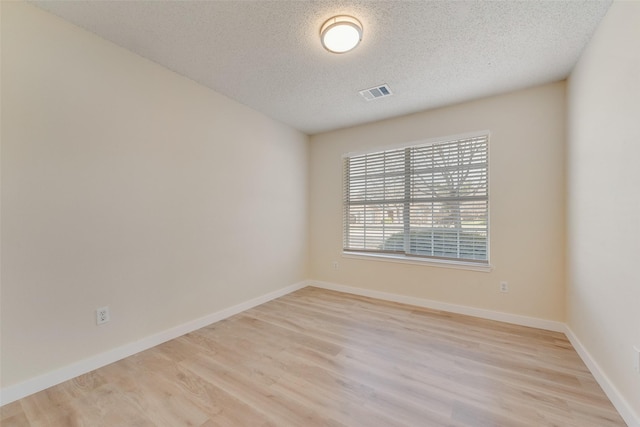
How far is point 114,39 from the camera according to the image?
2.01 m

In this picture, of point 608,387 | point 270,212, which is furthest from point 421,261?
point 270,212

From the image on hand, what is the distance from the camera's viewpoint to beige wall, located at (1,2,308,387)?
5.39ft

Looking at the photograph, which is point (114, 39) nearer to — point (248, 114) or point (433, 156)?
point (248, 114)

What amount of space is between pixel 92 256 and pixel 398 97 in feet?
10.5

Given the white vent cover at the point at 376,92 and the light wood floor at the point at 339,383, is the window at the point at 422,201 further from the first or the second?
the light wood floor at the point at 339,383

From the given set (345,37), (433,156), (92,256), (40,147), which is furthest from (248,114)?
(433,156)

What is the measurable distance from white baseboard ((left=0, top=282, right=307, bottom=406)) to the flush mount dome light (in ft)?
9.13

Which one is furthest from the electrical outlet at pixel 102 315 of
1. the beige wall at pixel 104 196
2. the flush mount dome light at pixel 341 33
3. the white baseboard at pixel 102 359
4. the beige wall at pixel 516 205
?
the beige wall at pixel 516 205

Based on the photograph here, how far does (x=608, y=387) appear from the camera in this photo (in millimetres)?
1629

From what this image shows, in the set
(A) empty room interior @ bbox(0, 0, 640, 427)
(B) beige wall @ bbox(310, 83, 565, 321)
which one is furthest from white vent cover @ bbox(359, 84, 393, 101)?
(B) beige wall @ bbox(310, 83, 565, 321)

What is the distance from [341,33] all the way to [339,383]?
2.44 metres

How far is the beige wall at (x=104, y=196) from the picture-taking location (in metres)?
1.64

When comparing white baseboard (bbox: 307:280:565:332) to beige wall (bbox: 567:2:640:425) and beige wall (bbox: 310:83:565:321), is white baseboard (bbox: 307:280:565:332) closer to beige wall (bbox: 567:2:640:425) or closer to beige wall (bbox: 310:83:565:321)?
beige wall (bbox: 310:83:565:321)

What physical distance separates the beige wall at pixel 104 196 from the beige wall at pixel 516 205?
2.31 metres
